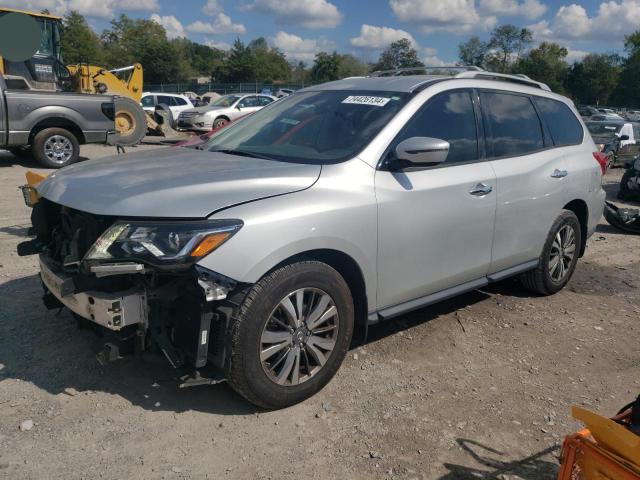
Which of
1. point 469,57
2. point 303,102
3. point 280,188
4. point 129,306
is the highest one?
point 469,57

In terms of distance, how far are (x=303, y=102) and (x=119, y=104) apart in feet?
37.1

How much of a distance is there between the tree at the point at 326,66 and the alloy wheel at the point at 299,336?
70.9 m

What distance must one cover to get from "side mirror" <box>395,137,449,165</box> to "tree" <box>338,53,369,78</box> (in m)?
69.5

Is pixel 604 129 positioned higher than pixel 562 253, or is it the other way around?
pixel 604 129

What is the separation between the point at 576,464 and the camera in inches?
88.9

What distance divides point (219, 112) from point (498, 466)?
19.4 meters

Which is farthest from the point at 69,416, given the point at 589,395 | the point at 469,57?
the point at 469,57

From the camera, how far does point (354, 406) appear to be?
10.9 feet

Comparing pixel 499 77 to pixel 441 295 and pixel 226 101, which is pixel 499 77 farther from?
pixel 226 101

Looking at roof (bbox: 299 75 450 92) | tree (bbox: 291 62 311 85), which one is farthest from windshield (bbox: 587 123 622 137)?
tree (bbox: 291 62 311 85)

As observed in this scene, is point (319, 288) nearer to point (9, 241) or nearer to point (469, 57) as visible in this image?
point (9, 241)

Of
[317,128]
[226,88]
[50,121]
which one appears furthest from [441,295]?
[226,88]

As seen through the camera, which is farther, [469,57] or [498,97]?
[469,57]

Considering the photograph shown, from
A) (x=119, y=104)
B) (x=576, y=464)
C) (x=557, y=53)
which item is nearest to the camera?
(x=576, y=464)
